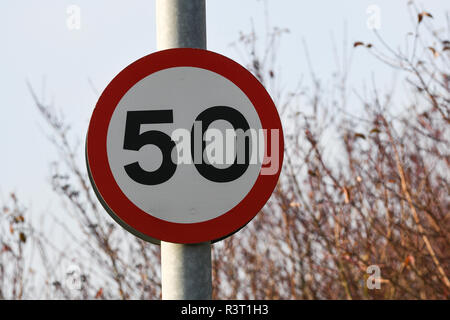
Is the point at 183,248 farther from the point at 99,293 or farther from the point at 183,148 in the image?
the point at 99,293

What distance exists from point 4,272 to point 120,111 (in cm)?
675

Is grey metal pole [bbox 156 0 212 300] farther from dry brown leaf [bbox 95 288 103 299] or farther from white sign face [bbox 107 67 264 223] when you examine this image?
dry brown leaf [bbox 95 288 103 299]

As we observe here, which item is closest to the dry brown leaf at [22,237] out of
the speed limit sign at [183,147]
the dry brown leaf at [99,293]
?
the dry brown leaf at [99,293]

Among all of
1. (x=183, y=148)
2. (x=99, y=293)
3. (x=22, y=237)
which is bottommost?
(x=99, y=293)

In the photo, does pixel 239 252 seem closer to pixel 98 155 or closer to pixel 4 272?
pixel 4 272

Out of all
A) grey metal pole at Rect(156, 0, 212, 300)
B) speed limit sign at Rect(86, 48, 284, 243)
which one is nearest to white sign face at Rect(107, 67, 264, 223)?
speed limit sign at Rect(86, 48, 284, 243)

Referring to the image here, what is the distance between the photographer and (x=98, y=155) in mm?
2887

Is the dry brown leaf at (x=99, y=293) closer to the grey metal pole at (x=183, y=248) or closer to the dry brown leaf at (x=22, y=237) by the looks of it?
the dry brown leaf at (x=22, y=237)

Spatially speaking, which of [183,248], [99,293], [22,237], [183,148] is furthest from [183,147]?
[99,293]

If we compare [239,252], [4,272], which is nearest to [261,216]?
[239,252]

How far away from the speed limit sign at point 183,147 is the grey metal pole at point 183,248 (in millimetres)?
47

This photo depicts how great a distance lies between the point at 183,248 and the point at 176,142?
1.39 ft

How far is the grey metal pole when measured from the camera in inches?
108

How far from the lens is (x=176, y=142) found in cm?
287
